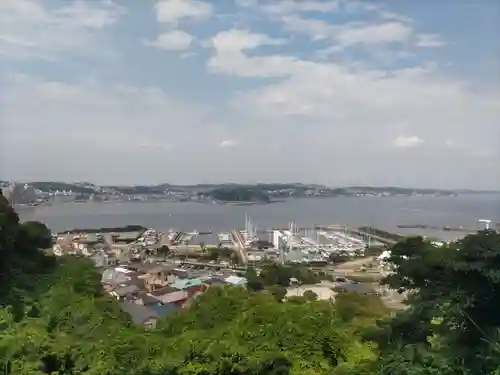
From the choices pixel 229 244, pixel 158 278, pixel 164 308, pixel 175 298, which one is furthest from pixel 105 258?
pixel 164 308

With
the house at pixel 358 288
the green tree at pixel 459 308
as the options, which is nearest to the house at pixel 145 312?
the green tree at pixel 459 308

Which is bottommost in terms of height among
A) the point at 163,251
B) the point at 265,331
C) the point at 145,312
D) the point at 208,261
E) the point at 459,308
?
the point at 208,261

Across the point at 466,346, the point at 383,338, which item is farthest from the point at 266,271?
the point at 466,346

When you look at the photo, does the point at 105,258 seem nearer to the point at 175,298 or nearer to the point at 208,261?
the point at 208,261

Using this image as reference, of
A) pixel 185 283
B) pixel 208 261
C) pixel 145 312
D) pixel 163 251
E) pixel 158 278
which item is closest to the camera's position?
pixel 145 312

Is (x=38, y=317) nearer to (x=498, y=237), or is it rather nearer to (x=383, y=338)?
(x=383, y=338)

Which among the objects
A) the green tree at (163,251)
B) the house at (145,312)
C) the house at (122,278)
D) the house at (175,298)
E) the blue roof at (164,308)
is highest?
the house at (145,312)

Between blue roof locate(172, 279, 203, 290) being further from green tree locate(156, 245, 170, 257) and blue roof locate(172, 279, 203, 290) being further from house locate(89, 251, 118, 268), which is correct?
green tree locate(156, 245, 170, 257)

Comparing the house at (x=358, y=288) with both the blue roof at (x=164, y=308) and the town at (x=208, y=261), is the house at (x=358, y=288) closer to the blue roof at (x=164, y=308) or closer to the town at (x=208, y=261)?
the town at (x=208, y=261)

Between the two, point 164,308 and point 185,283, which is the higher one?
point 164,308
